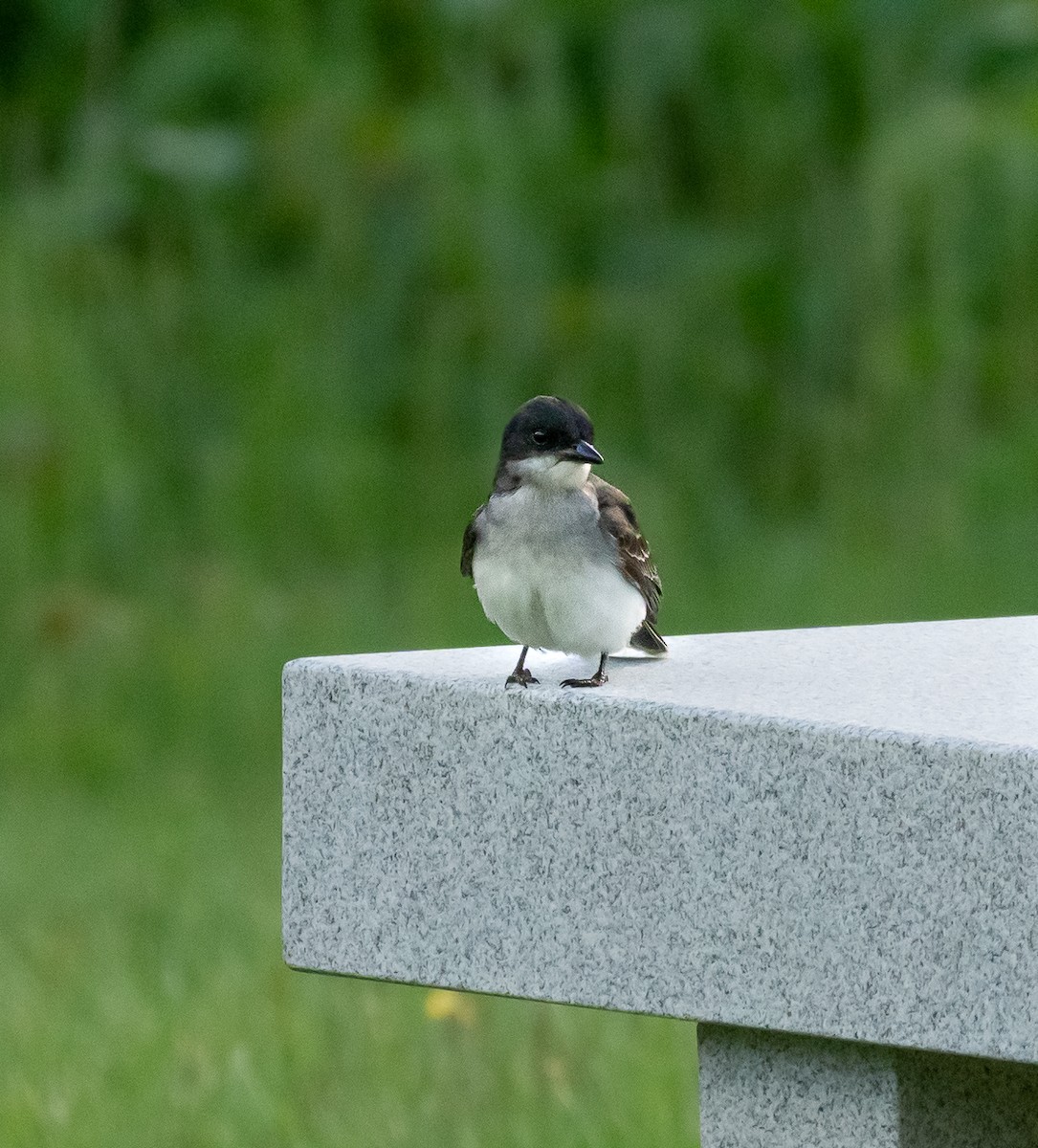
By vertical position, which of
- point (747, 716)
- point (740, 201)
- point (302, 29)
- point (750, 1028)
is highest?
point (302, 29)

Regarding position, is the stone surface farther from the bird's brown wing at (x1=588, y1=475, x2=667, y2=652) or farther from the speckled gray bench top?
the bird's brown wing at (x1=588, y1=475, x2=667, y2=652)

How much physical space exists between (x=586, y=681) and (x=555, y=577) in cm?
22

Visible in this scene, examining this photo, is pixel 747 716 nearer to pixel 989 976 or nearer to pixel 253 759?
pixel 989 976

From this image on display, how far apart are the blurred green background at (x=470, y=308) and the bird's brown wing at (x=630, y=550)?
4.95 metres

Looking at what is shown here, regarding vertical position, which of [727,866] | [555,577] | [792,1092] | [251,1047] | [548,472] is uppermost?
[548,472]

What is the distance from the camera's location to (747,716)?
2766 mm

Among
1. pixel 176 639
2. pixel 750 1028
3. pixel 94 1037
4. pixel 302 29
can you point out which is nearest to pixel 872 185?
pixel 302 29

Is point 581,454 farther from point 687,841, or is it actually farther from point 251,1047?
point 251,1047

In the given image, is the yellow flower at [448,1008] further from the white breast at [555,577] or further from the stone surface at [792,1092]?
the stone surface at [792,1092]

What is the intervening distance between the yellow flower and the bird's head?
5.73 feet

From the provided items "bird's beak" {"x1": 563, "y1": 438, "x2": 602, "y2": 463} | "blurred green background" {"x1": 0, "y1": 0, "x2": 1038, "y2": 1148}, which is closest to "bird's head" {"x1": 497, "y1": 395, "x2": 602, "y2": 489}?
"bird's beak" {"x1": 563, "y1": 438, "x2": 602, "y2": 463}

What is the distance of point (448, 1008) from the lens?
488 centimetres

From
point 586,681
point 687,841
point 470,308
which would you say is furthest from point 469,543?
point 470,308

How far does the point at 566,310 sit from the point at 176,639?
2.67 meters
